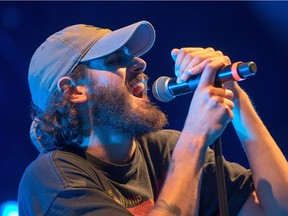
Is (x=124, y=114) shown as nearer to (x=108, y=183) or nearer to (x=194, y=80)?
(x=108, y=183)

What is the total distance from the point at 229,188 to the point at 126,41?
592 millimetres

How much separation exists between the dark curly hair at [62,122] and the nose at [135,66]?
161 millimetres

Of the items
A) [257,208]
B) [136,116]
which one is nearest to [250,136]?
[257,208]

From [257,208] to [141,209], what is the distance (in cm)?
37

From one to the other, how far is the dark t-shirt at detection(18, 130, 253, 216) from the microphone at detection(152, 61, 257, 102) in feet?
0.94

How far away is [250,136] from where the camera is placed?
1.43 meters

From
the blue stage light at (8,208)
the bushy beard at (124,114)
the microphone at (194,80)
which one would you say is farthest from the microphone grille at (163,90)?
the blue stage light at (8,208)

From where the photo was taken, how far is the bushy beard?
1.48 metres

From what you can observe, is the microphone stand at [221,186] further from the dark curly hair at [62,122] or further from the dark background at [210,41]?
the dark background at [210,41]

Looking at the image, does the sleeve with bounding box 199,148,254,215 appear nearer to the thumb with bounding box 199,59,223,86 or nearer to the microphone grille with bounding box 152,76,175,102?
the microphone grille with bounding box 152,76,175,102

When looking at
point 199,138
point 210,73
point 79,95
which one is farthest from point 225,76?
point 79,95

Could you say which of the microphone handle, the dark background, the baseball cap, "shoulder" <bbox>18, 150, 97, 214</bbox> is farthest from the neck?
the dark background

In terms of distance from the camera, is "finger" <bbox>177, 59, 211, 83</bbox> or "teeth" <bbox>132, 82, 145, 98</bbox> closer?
"finger" <bbox>177, 59, 211, 83</bbox>

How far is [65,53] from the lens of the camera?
155 centimetres
